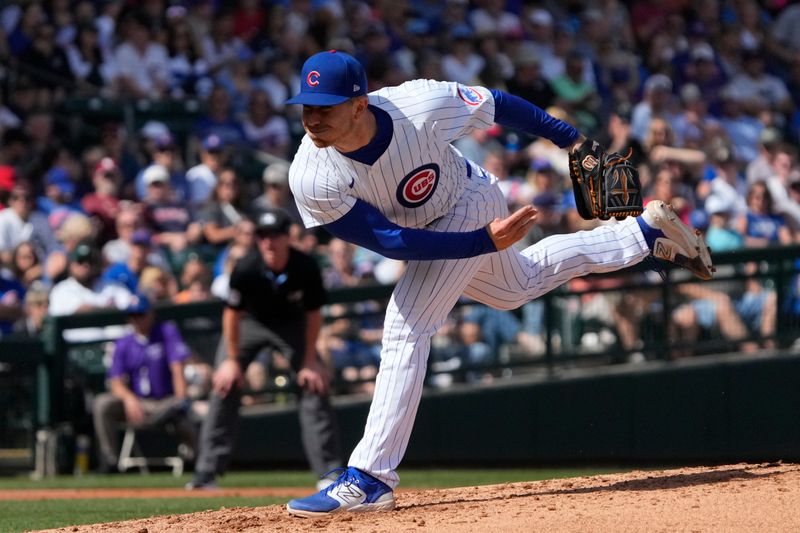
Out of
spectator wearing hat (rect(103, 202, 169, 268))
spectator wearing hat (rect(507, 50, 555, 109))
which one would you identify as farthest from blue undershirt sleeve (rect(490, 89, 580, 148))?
spectator wearing hat (rect(507, 50, 555, 109))

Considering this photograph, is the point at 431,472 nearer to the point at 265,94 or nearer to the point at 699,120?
the point at 265,94

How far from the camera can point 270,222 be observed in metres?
7.96

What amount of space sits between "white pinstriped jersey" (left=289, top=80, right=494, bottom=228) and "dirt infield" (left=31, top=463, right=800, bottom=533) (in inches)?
44.6

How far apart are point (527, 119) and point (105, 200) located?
242 inches

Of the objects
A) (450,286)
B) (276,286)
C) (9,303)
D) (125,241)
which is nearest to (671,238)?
(450,286)

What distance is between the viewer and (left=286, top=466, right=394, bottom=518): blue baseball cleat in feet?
16.4

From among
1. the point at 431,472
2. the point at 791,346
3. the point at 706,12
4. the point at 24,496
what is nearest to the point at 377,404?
the point at 24,496

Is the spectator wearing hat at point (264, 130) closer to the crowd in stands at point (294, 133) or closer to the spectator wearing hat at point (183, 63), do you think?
the crowd in stands at point (294, 133)

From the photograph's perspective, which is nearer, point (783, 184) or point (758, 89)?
point (783, 184)

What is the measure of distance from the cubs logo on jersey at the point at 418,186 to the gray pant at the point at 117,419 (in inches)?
194

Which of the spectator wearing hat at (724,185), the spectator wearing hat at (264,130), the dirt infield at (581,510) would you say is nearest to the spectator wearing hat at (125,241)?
the spectator wearing hat at (264,130)

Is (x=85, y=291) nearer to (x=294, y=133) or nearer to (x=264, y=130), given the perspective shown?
(x=264, y=130)

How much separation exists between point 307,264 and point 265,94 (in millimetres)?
4659

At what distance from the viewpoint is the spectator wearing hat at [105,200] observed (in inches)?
421
